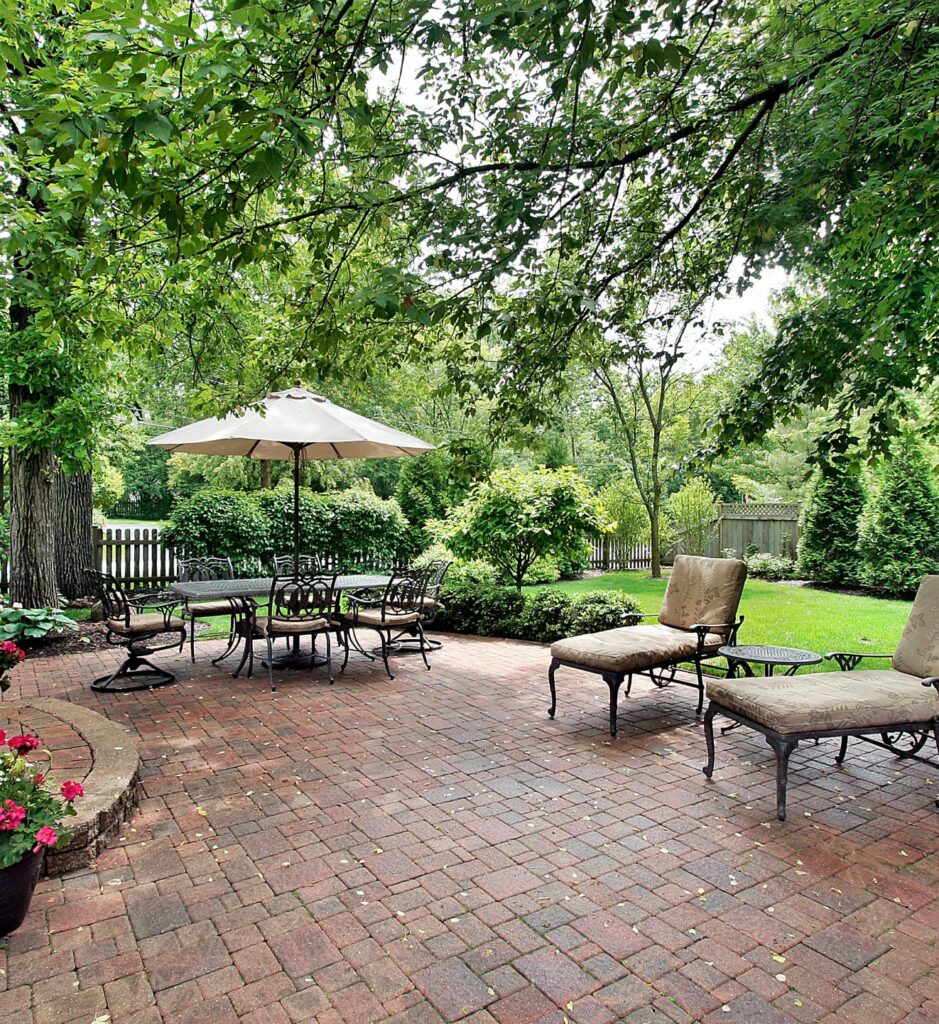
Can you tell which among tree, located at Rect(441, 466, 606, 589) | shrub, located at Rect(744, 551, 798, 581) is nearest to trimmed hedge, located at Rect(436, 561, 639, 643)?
tree, located at Rect(441, 466, 606, 589)

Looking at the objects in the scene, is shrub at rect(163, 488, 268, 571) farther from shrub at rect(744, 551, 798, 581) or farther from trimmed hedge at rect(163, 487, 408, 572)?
shrub at rect(744, 551, 798, 581)

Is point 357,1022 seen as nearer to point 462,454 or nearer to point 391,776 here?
point 391,776

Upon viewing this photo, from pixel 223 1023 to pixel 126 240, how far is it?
12.5ft

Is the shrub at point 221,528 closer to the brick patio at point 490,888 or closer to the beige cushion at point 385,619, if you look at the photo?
the beige cushion at point 385,619

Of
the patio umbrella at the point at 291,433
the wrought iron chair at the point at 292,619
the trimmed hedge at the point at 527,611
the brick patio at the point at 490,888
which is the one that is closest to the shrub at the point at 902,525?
the trimmed hedge at the point at 527,611

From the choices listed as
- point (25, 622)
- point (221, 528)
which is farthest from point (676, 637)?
point (221, 528)

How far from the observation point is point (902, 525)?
10.5 meters

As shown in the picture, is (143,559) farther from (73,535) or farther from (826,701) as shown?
(826,701)

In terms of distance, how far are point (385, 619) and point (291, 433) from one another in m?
1.99

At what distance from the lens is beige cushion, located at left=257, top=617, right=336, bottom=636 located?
231 inches

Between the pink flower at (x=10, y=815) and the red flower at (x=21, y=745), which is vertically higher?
the red flower at (x=21, y=745)

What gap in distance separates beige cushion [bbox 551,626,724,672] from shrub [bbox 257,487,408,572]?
22.2 feet

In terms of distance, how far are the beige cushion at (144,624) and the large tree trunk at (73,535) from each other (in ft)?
13.0

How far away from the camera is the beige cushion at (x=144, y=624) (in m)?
5.59
